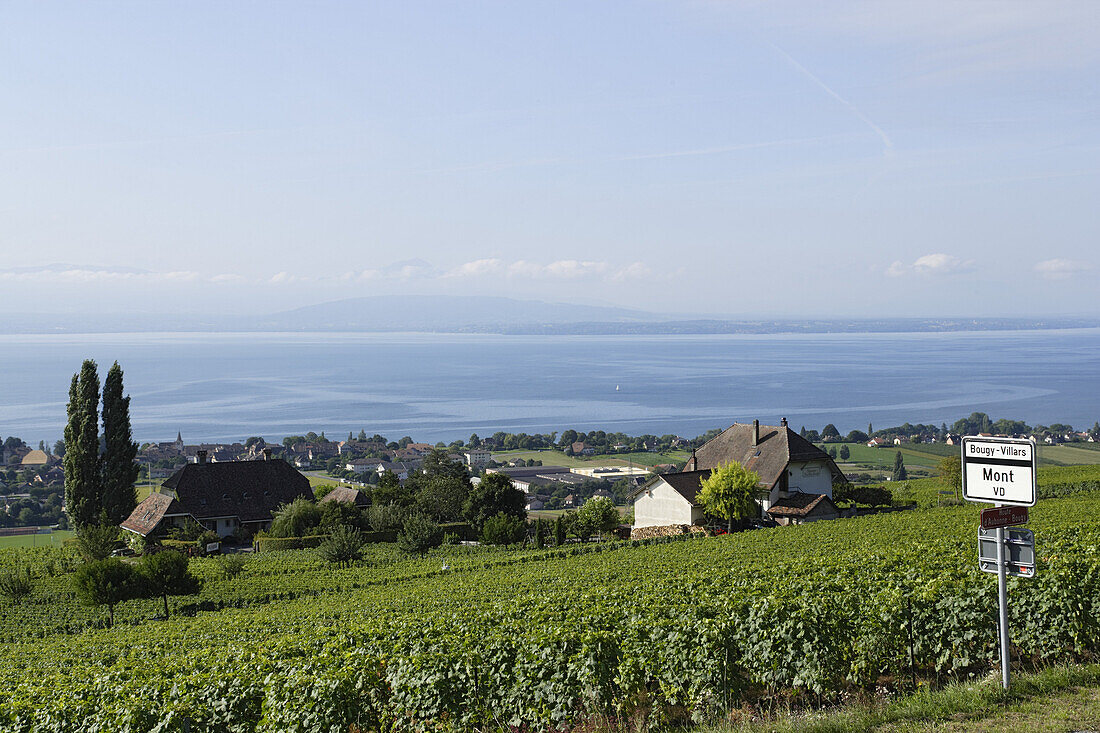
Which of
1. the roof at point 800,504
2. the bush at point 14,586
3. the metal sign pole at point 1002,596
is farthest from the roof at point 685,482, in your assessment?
the metal sign pole at point 1002,596

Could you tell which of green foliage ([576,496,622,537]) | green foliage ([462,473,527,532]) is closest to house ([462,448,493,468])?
green foliage ([462,473,527,532])

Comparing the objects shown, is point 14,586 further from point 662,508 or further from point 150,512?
point 662,508

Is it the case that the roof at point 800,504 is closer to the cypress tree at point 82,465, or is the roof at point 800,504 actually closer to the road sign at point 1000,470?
the road sign at point 1000,470

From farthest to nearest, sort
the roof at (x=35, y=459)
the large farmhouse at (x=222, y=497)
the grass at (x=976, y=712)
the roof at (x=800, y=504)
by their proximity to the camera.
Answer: the roof at (x=35, y=459), the large farmhouse at (x=222, y=497), the roof at (x=800, y=504), the grass at (x=976, y=712)

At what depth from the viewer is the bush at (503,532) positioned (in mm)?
46875

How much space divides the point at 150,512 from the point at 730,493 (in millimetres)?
37624

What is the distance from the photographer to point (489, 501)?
52500 mm

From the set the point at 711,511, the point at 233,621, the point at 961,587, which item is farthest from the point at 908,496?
the point at 961,587

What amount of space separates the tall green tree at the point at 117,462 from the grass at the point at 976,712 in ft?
168

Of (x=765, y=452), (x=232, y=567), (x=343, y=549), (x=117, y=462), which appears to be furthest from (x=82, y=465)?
(x=765, y=452)

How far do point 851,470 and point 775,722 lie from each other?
104479 millimetres

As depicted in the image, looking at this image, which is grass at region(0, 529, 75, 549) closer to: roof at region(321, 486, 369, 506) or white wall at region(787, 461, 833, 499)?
roof at region(321, 486, 369, 506)

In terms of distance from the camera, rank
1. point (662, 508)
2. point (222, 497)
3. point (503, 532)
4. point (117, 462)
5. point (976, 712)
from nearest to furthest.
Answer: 1. point (976, 712)
2. point (503, 532)
3. point (662, 508)
4. point (117, 462)
5. point (222, 497)

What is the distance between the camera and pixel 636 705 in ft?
32.7
